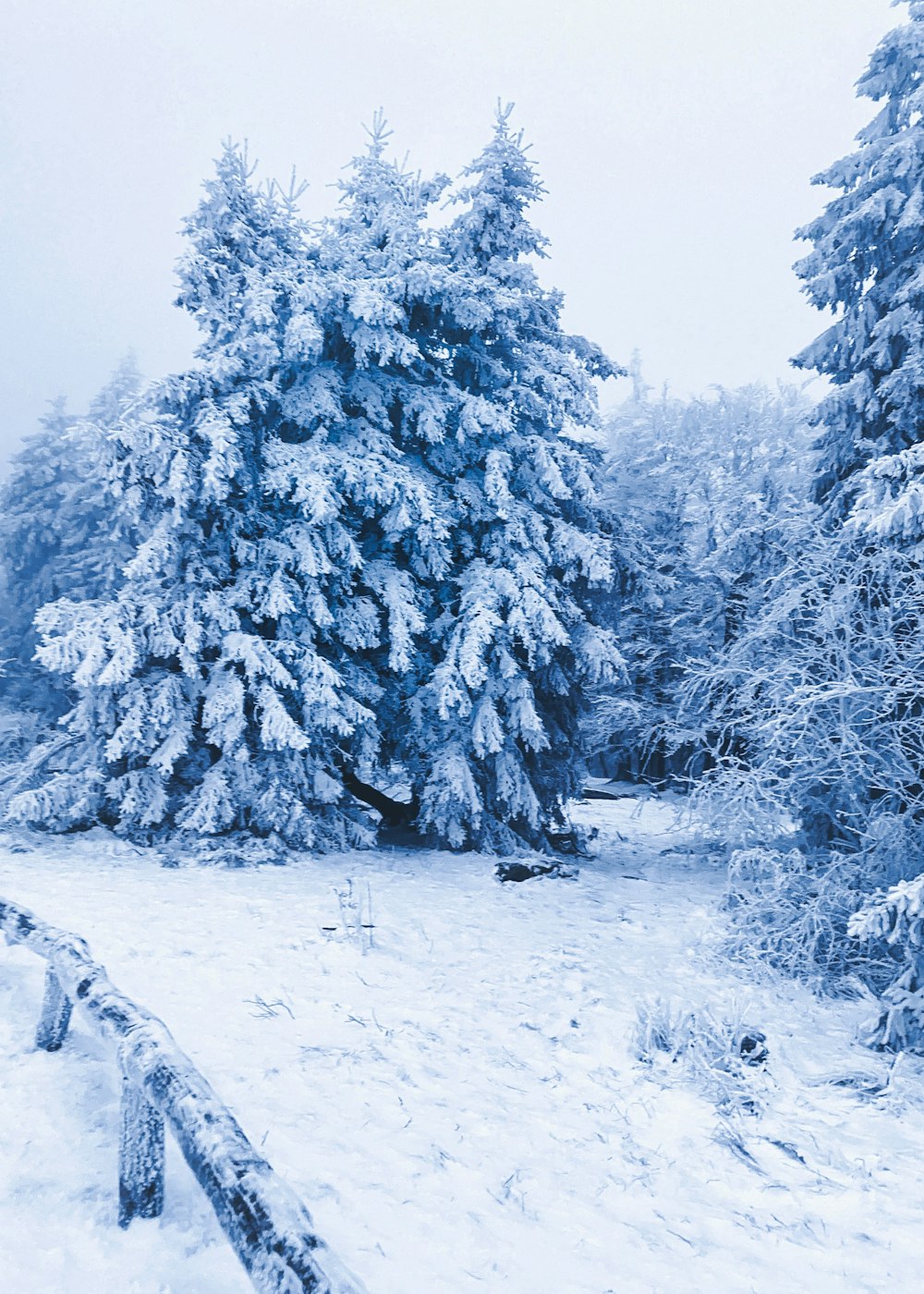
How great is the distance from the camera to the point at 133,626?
11.5 metres

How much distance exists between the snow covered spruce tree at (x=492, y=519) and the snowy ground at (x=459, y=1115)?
153 inches

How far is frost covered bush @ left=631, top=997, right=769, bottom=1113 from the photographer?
5.96 m

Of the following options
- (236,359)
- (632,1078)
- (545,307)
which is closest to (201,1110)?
(632,1078)

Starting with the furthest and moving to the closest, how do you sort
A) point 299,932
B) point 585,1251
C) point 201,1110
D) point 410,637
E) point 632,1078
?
point 410,637 < point 299,932 < point 632,1078 < point 585,1251 < point 201,1110

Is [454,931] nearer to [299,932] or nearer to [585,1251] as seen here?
[299,932]

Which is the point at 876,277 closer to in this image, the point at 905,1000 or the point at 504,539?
the point at 504,539

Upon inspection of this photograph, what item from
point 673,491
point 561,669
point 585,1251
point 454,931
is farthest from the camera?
point 673,491

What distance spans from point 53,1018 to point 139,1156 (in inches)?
80.6

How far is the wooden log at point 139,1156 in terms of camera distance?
3.53 metres

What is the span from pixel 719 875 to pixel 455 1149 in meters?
11.2

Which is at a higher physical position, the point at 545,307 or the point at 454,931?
the point at 545,307

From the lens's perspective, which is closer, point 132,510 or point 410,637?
point 132,510

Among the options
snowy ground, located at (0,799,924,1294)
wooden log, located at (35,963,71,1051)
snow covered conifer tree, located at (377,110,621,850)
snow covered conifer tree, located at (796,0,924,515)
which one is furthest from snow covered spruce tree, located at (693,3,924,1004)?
wooden log, located at (35,963,71,1051)

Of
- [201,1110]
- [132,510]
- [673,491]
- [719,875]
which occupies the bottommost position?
[719,875]
